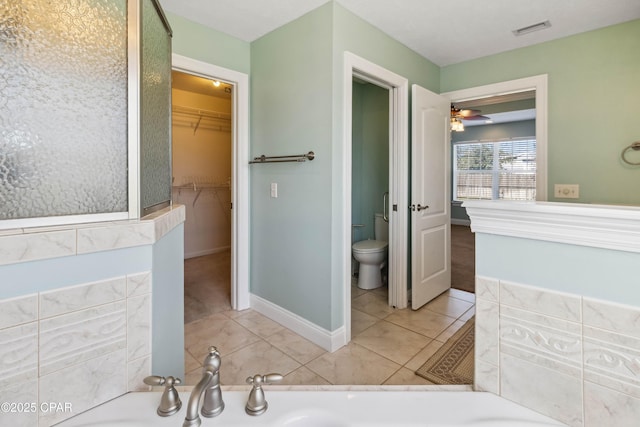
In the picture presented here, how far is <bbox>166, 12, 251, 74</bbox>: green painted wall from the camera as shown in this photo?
91.9 inches

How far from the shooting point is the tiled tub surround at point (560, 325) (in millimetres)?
754

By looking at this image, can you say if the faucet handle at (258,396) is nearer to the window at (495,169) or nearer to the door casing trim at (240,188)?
the door casing trim at (240,188)

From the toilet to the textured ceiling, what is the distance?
1.95m

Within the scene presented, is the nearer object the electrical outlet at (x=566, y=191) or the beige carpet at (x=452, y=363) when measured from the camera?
the beige carpet at (x=452, y=363)

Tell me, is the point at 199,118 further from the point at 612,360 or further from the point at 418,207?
the point at 612,360

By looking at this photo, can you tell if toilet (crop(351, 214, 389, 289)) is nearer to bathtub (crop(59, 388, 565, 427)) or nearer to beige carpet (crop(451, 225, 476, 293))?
beige carpet (crop(451, 225, 476, 293))

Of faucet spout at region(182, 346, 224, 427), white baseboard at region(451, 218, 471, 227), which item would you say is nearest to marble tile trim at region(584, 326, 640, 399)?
faucet spout at region(182, 346, 224, 427)

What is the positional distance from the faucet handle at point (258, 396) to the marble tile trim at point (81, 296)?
0.48 m

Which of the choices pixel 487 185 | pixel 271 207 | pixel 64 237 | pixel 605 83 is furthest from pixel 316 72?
pixel 487 185

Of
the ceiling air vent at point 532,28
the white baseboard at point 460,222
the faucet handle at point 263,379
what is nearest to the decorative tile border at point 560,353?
the faucet handle at point 263,379

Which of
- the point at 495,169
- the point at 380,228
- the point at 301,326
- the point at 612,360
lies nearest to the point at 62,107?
the point at 612,360

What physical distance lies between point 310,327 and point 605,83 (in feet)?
9.74

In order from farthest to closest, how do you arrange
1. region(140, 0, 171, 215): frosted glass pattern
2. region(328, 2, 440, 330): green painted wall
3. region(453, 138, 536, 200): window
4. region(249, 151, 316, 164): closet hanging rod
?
region(453, 138, 536, 200): window < region(249, 151, 316, 164): closet hanging rod < region(328, 2, 440, 330): green painted wall < region(140, 0, 171, 215): frosted glass pattern

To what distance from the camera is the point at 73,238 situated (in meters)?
0.87
